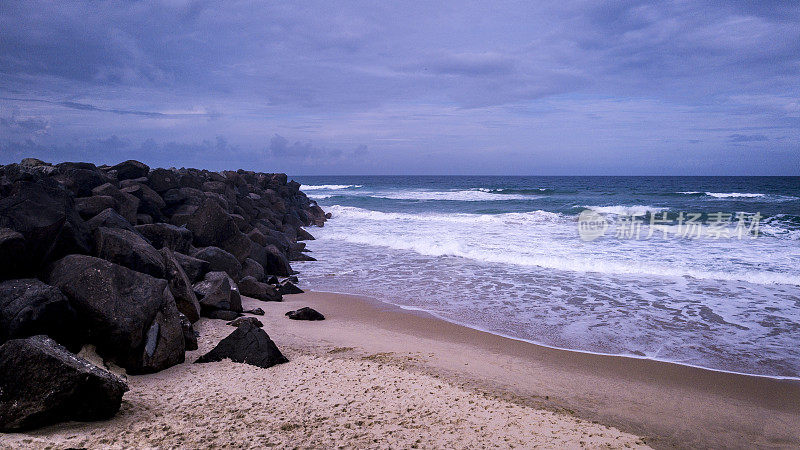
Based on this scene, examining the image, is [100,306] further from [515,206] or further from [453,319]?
[515,206]

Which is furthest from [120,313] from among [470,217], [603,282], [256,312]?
[470,217]

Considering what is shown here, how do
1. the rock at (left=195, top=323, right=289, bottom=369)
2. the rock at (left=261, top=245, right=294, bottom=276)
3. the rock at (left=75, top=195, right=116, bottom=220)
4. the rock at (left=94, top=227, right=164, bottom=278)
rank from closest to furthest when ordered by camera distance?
the rock at (left=195, top=323, right=289, bottom=369) → the rock at (left=94, top=227, right=164, bottom=278) → the rock at (left=75, top=195, right=116, bottom=220) → the rock at (left=261, top=245, right=294, bottom=276)

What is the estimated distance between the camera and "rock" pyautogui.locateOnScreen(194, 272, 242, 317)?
6496 mm

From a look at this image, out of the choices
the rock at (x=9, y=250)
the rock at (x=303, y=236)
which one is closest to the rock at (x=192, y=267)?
the rock at (x=9, y=250)

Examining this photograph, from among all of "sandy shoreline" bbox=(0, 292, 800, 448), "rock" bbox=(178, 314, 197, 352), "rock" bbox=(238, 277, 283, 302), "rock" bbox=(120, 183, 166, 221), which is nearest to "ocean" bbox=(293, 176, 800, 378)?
Result: "sandy shoreline" bbox=(0, 292, 800, 448)

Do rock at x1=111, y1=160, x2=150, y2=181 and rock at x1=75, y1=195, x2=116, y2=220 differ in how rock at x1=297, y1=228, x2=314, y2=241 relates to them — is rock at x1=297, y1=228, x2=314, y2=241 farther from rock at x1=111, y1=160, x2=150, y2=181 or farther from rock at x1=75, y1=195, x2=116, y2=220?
rock at x1=75, y1=195, x2=116, y2=220

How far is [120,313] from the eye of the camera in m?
4.43

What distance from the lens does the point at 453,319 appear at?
7.47 m

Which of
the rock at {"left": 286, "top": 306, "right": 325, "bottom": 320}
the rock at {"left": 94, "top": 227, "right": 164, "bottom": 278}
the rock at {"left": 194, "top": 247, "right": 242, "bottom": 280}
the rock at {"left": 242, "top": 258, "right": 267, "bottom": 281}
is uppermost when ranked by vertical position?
the rock at {"left": 94, "top": 227, "right": 164, "bottom": 278}

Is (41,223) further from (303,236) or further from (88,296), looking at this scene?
(303,236)

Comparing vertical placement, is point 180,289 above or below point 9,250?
below

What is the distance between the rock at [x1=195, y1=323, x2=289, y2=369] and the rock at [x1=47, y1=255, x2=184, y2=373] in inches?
14.1

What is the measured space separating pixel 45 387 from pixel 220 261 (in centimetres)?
514

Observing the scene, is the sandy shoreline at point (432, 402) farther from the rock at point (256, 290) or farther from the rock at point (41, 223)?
the rock at point (256, 290)
